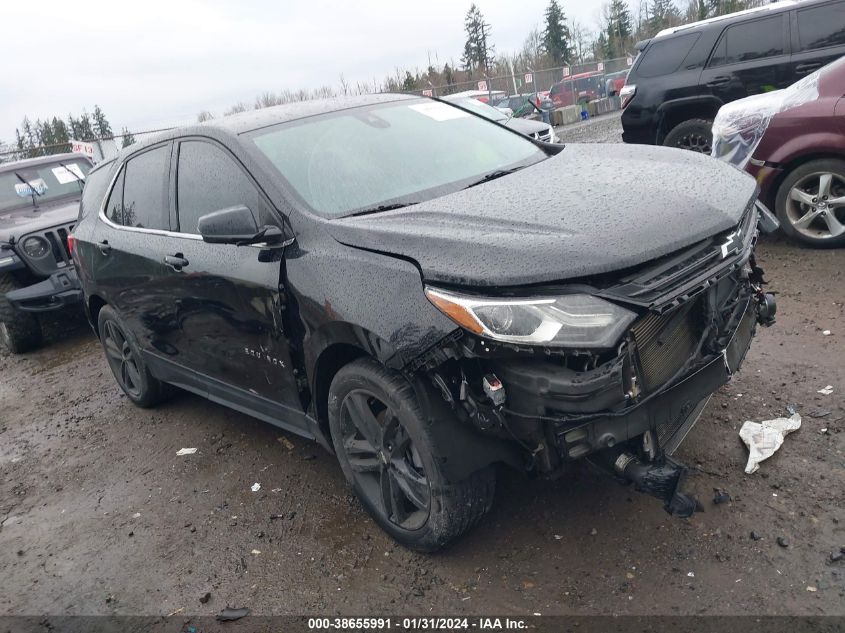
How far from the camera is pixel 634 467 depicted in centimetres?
249

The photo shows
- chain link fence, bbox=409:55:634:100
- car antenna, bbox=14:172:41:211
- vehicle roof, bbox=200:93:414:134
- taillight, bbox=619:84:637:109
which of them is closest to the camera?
vehicle roof, bbox=200:93:414:134

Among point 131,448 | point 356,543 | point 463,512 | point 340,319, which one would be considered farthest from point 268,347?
point 131,448

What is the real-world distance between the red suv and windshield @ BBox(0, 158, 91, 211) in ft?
25.5

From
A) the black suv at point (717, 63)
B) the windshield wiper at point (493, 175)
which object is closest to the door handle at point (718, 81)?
the black suv at point (717, 63)

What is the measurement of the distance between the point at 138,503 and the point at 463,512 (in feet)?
7.00

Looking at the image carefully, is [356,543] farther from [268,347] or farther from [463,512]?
[268,347]

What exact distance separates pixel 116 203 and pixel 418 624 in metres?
3.44

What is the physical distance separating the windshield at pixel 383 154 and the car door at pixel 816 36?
5.30m

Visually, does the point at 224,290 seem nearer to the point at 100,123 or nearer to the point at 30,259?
the point at 30,259

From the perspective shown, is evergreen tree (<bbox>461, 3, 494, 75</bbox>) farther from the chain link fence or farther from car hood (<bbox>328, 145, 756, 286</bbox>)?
car hood (<bbox>328, 145, 756, 286</bbox>)

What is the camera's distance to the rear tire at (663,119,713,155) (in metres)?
8.28

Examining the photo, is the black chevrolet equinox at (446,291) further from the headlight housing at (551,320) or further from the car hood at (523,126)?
the car hood at (523,126)

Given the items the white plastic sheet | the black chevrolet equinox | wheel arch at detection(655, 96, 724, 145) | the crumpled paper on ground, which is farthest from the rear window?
the crumpled paper on ground

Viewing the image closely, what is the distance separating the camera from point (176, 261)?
3789 mm
